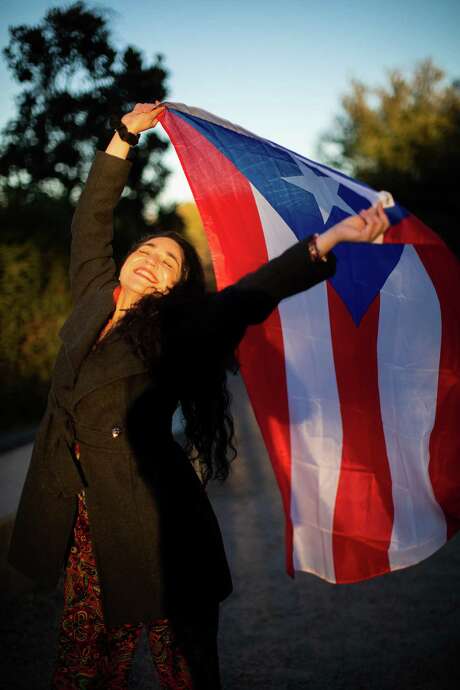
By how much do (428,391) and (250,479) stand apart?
3.58 m

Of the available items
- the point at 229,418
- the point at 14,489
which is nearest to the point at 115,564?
the point at 229,418

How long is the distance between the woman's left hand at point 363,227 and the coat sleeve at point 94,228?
101 centimetres

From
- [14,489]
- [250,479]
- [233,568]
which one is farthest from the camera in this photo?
[250,479]

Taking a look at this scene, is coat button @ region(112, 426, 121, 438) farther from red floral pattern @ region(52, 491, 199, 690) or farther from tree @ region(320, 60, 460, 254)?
tree @ region(320, 60, 460, 254)

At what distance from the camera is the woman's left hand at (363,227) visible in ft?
4.87

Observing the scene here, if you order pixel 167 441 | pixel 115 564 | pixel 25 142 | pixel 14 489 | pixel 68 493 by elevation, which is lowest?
pixel 14 489

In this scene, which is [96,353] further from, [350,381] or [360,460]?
[360,460]

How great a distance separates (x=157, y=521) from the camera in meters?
1.92

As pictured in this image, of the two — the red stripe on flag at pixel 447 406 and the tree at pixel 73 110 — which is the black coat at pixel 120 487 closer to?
the red stripe on flag at pixel 447 406

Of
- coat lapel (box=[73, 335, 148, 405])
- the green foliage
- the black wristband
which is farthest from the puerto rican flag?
the green foliage

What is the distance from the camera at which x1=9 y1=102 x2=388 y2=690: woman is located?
1.89m

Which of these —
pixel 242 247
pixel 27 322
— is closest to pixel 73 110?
pixel 27 322

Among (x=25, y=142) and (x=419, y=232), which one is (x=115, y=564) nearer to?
(x=419, y=232)

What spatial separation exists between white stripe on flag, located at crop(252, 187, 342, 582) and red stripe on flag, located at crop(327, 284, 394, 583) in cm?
3
